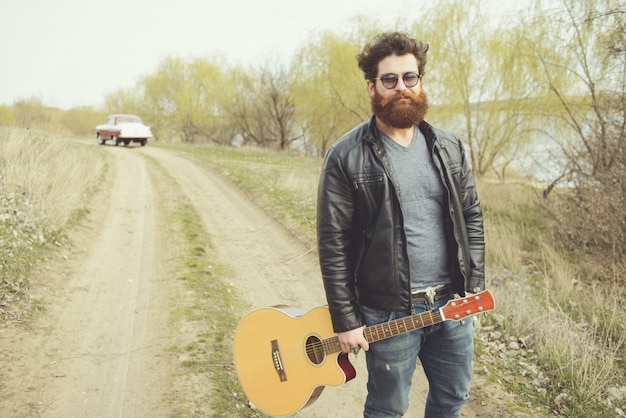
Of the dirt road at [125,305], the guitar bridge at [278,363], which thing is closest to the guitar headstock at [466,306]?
the guitar bridge at [278,363]

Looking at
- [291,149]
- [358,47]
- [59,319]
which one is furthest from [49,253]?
[291,149]

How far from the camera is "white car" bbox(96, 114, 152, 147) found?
76.1 feet

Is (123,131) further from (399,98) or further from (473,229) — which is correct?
(473,229)

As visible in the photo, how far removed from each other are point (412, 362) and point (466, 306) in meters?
0.40

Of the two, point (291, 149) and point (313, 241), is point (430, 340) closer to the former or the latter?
point (313, 241)

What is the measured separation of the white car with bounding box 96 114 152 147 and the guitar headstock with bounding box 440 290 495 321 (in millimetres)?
23338

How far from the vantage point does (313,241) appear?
26.4ft

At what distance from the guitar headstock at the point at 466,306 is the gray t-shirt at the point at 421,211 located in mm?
151

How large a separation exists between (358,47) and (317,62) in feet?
12.0

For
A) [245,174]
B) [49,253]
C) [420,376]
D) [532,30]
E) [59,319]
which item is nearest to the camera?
[420,376]

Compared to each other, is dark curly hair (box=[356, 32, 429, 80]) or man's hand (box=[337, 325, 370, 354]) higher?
dark curly hair (box=[356, 32, 429, 80])

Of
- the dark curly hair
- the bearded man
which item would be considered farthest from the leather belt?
the dark curly hair

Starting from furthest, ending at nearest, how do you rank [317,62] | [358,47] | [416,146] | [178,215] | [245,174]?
1. [317,62]
2. [358,47]
3. [245,174]
4. [178,215]
5. [416,146]

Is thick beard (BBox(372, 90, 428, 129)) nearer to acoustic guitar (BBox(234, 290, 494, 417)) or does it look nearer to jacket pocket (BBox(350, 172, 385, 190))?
jacket pocket (BBox(350, 172, 385, 190))
